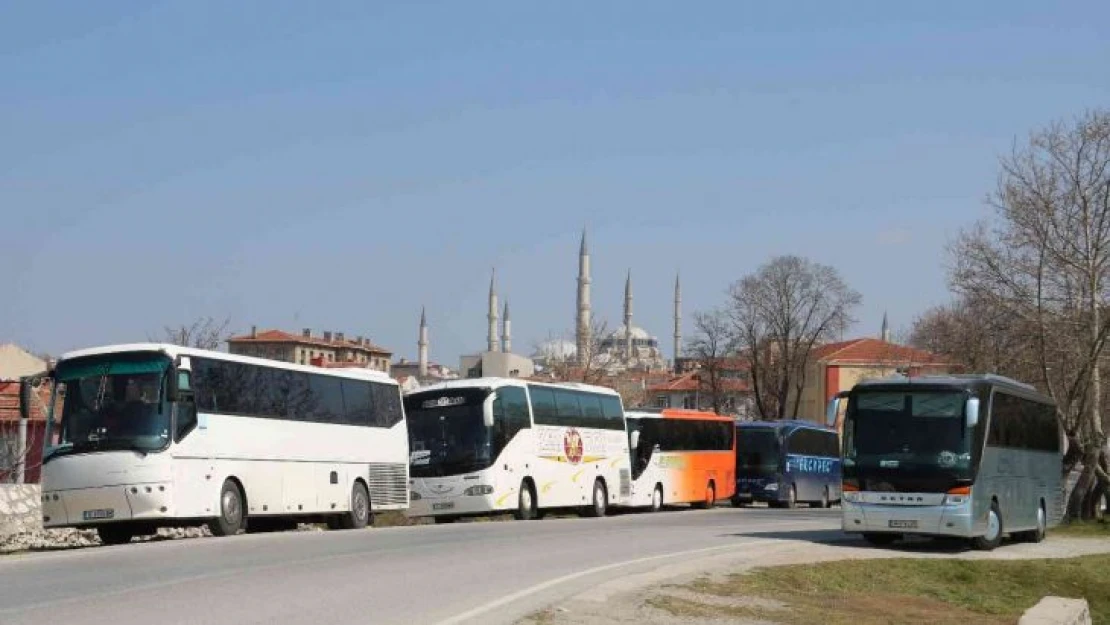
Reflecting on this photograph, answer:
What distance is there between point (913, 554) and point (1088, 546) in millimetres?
7302

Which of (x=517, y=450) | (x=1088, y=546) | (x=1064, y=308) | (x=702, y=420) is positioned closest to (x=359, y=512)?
(x=517, y=450)

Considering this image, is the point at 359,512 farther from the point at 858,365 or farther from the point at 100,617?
the point at 858,365

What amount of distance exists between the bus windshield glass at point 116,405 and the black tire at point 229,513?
2.12 meters

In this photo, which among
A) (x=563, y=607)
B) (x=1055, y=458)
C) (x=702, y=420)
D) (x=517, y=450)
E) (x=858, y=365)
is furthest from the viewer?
(x=858, y=365)

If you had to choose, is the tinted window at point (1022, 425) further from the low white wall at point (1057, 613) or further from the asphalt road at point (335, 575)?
the low white wall at point (1057, 613)

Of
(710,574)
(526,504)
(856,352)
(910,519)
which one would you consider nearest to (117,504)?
(710,574)

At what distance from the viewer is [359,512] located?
31.8 metres

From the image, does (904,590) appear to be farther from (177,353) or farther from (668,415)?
(668,415)

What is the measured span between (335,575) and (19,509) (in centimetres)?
1878

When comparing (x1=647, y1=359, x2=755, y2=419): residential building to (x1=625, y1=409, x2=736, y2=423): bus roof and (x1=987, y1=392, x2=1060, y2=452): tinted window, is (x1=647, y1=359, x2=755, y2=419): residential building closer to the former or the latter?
(x1=625, y1=409, x2=736, y2=423): bus roof

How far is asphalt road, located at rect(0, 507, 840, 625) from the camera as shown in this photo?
1313cm

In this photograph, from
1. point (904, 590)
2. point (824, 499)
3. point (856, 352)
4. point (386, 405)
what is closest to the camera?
point (904, 590)

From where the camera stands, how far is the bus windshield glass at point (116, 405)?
24312mm

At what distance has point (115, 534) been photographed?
85.6 feet
